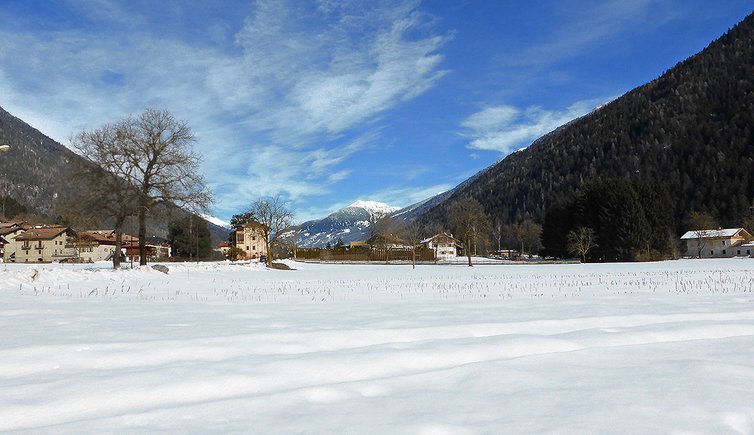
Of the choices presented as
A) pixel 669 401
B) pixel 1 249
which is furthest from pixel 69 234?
pixel 669 401

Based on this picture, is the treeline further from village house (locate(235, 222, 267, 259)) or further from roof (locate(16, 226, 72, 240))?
roof (locate(16, 226, 72, 240))

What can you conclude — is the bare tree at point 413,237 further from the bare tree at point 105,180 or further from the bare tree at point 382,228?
the bare tree at point 105,180

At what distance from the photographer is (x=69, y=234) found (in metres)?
104

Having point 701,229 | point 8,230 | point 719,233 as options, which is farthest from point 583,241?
point 8,230

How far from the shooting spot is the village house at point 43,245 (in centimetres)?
9969

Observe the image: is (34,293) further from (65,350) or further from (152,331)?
(65,350)

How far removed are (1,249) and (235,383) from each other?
128 m

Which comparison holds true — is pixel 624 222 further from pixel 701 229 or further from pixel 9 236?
pixel 9 236

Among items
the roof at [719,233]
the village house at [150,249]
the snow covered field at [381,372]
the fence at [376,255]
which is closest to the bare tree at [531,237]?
the roof at [719,233]

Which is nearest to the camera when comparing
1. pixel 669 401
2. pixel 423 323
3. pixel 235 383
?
pixel 669 401

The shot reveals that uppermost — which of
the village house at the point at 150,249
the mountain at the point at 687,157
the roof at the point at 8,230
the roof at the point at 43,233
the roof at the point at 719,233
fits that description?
the mountain at the point at 687,157

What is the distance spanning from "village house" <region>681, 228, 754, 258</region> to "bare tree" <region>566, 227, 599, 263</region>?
42307mm

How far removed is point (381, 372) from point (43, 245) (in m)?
119

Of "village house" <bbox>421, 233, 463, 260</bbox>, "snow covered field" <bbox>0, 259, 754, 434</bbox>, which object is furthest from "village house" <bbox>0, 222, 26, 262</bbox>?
"snow covered field" <bbox>0, 259, 754, 434</bbox>
